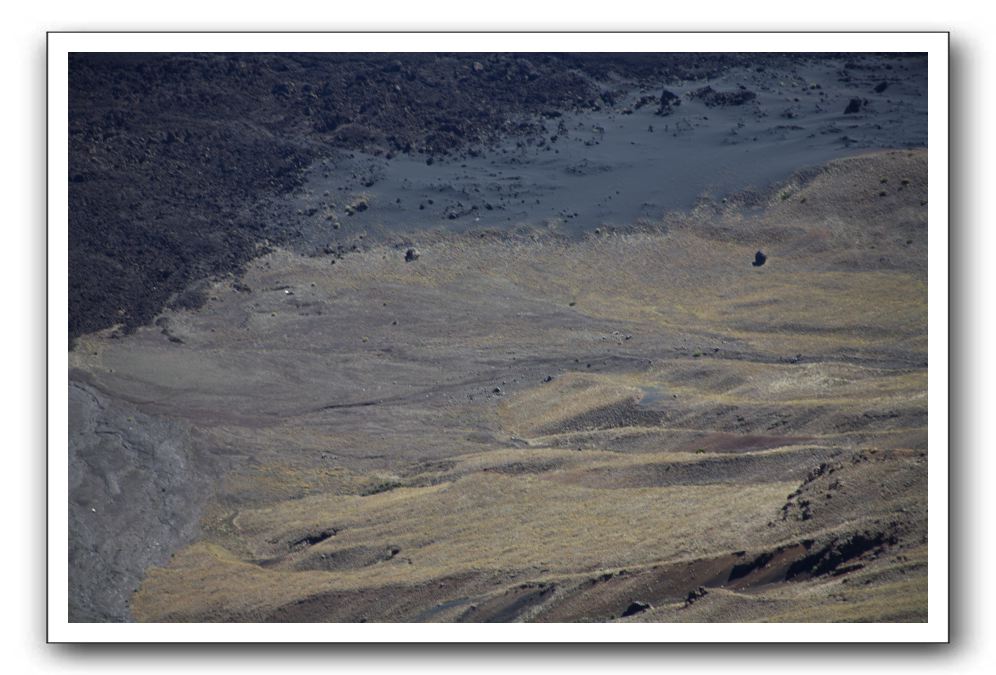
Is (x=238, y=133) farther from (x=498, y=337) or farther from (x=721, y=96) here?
(x=721, y=96)

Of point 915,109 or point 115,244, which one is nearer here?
point 915,109

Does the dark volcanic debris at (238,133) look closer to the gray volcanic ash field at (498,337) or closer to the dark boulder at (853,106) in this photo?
the gray volcanic ash field at (498,337)

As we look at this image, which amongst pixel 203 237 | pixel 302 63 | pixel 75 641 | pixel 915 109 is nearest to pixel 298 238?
pixel 203 237

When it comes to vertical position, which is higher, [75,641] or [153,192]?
[153,192]

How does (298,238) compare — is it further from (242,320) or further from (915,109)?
(915,109)

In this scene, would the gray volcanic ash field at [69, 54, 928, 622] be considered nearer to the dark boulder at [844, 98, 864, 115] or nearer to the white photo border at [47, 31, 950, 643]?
the dark boulder at [844, 98, 864, 115]

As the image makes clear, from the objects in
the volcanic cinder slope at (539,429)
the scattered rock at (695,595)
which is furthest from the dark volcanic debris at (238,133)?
the scattered rock at (695,595)
